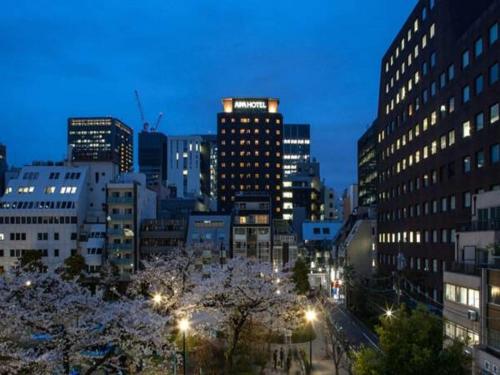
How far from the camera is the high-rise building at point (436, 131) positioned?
148 feet

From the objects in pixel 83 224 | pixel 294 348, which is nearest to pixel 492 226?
pixel 294 348

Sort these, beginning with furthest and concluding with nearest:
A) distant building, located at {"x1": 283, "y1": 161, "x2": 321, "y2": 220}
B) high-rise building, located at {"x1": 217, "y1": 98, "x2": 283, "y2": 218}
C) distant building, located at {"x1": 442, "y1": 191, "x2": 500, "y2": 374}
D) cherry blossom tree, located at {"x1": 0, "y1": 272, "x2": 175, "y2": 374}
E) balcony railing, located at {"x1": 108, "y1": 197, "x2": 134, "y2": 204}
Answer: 1. distant building, located at {"x1": 283, "y1": 161, "x2": 321, "y2": 220}
2. high-rise building, located at {"x1": 217, "y1": 98, "x2": 283, "y2": 218}
3. balcony railing, located at {"x1": 108, "y1": 197, "x2": 134, "y2": 204}
4. distant building, located at {"x1": 442, "y1": 191, "x2": 500, "y2": 374}
5. cherry blossom tree, located at {"x1": 0, "y1": 272, "x2": 175, "y2": 374}

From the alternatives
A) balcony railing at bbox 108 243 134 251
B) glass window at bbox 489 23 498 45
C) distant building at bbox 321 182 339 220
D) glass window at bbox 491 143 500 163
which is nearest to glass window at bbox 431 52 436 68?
glass window at bbox 489 23 498 45

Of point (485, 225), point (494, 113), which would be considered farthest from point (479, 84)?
point (485, 225)

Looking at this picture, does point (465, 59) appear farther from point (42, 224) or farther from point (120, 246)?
point (42, 224)

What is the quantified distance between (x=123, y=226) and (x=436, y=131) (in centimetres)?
4673

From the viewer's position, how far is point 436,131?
185 ft

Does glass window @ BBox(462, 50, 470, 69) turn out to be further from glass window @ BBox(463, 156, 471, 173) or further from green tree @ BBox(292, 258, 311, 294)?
green tree @ BBox(292, 258, 311, 294)

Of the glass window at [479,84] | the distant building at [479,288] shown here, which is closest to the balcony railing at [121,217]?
the glass window at [479,84]

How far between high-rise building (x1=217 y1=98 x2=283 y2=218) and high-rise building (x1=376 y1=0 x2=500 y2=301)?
7614cm

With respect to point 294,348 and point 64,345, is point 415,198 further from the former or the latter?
point 64,345

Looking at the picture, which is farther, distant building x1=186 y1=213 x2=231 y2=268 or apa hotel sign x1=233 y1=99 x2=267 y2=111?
apa hotel sign x1=233 y1=99 x2=267 y2=111

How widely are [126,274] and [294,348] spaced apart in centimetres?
4158

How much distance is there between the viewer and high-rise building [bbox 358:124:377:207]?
4203 inches
